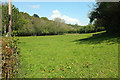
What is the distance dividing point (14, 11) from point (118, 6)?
58.5 feet

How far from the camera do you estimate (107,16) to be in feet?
83.4

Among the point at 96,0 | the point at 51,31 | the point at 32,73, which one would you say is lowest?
the point at 32,73

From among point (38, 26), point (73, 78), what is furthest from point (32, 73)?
point (38, 26)

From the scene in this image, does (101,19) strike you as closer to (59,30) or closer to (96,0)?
(96,0)

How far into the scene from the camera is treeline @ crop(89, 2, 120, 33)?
20.5m

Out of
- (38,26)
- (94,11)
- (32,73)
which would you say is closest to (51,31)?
(38,26)

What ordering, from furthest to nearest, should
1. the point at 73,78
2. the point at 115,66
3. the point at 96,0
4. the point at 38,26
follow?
the point at 38,26
the point at 96,0
the point at 115,66
the point at 73,78

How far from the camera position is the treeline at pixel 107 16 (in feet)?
67.1

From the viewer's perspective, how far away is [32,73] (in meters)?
6.27

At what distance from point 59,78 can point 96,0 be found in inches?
957

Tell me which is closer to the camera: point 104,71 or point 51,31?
point 104,71

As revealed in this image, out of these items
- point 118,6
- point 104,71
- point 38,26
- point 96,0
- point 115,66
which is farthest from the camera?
point 38,26

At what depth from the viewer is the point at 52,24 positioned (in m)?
69.8

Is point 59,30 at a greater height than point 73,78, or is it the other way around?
point 59,30
